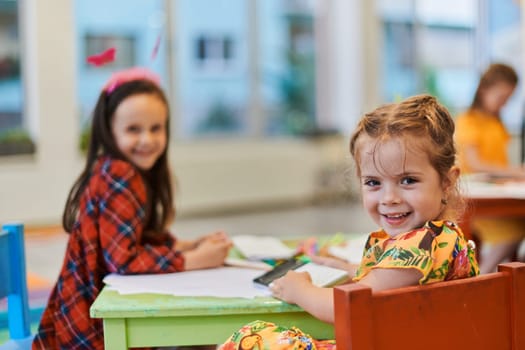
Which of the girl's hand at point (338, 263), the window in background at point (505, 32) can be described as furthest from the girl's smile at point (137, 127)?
the window in background at point (505, 32)

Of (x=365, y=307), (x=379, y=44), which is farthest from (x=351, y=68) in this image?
(x=365, y=307)

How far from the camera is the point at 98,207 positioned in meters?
1.67

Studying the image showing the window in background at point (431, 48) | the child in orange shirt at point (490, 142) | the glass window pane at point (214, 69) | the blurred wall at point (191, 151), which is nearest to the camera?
the child in orange shirt at point (490, 142)

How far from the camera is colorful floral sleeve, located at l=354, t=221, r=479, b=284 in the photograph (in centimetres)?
114

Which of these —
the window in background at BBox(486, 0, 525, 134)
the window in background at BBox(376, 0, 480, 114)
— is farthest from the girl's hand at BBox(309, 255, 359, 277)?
the window in background at BBox(376, 0, 480, 114)

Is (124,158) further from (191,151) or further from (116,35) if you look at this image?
(116,35)

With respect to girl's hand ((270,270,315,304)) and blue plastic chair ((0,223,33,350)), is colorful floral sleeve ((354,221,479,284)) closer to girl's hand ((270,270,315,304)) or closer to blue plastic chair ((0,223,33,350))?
girl's hand ((270,270,315,304))

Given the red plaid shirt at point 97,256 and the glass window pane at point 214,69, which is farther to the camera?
the glass window pane at point 214,69

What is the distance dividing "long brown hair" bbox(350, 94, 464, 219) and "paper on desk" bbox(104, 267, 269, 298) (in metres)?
0.37

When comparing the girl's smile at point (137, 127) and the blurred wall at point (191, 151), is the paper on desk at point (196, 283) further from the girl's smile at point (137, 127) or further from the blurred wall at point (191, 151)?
the blurred wall at point (191, 151)

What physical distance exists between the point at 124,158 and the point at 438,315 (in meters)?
0.99

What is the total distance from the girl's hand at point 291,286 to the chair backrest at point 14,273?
0.60 m

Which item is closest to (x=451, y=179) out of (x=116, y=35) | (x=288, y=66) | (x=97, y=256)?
(x=97, y=256)

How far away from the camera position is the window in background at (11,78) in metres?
5.48
